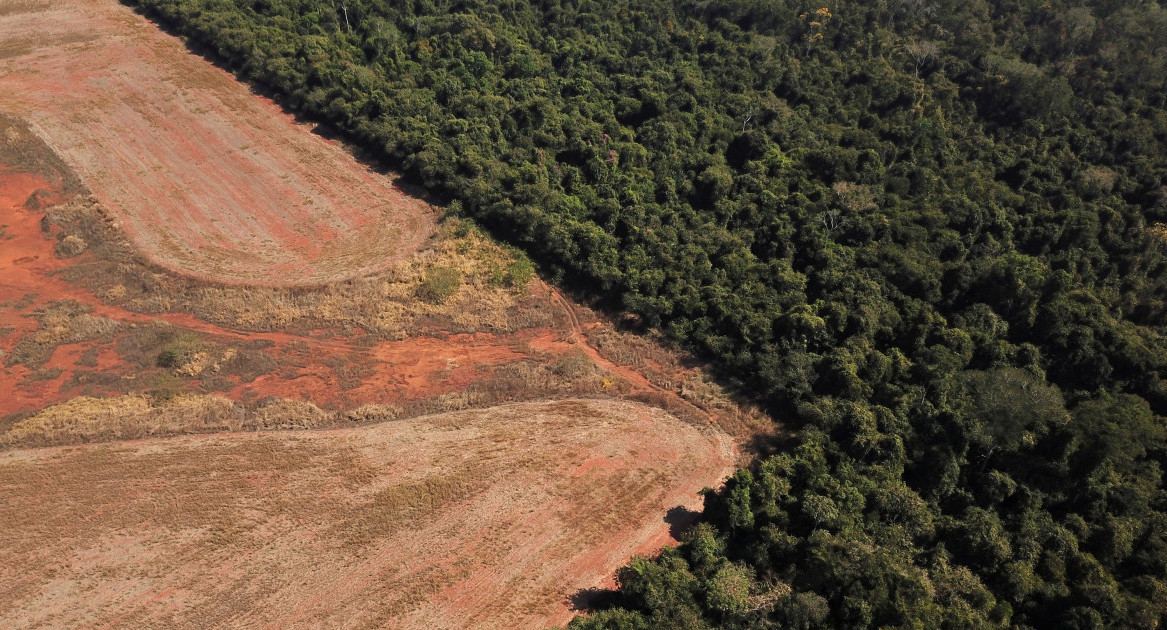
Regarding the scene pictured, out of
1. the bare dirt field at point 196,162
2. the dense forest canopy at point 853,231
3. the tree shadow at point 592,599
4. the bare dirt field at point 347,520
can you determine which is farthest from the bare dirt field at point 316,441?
the dense forest canopy at point 853,231

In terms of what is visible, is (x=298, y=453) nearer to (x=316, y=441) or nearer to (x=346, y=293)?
(x=316, y=441)

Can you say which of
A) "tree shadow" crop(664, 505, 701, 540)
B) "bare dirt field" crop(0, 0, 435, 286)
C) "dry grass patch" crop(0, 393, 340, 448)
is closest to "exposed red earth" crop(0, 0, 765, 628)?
"bare dirt field" crop(0, 0, 435, 286)

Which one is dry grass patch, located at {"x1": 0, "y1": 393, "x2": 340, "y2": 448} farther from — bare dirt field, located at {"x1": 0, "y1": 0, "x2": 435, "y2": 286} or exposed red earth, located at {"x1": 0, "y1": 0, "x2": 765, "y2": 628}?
bare dirt field, located at {"x1": 0, "y1": 0, "x2": 435, "y2": 286}

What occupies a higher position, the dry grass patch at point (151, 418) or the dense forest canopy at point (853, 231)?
the dense forest canopy at point (853, 231)

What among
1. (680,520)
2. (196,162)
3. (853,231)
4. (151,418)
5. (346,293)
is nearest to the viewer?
(680,520)

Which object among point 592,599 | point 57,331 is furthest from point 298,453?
point 57,331

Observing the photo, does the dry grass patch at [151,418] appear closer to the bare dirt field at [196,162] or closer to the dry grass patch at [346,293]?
the dry grass patch at [346,293]

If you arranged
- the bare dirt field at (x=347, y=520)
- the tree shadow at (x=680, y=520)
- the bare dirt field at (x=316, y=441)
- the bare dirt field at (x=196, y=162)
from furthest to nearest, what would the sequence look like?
the bare dirt field at (x=196, y=162) < the tree shadow at (x=680, y=520) < the bare dirt field at (x=316, y=441) < the bare dirt field at (x=347, y=520)
